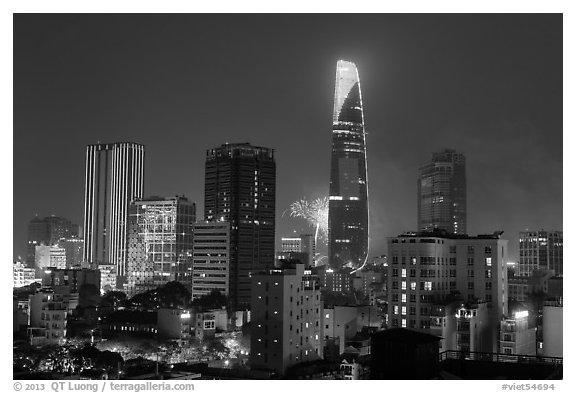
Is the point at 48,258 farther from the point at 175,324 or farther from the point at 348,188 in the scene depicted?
the point at 175,324

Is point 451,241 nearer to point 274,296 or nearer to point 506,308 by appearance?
point 506,308

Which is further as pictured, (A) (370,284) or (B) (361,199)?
(B) (361,199)

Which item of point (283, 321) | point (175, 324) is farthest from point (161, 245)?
point (283, 321)

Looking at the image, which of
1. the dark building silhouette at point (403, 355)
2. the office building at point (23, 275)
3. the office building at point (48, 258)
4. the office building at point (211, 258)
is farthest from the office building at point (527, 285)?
the office building at point (48, 258)

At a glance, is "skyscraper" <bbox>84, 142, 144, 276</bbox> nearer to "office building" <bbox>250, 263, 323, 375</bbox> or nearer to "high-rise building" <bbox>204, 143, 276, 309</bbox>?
"high-rise building" <bbox>204, 143, 276, 309</bbox>

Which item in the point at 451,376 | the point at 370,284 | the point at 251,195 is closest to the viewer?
the point at 451,376

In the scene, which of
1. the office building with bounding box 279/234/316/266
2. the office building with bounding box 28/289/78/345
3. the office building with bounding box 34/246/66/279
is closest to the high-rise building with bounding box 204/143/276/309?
the office building with bounding box 279/234/316/266
